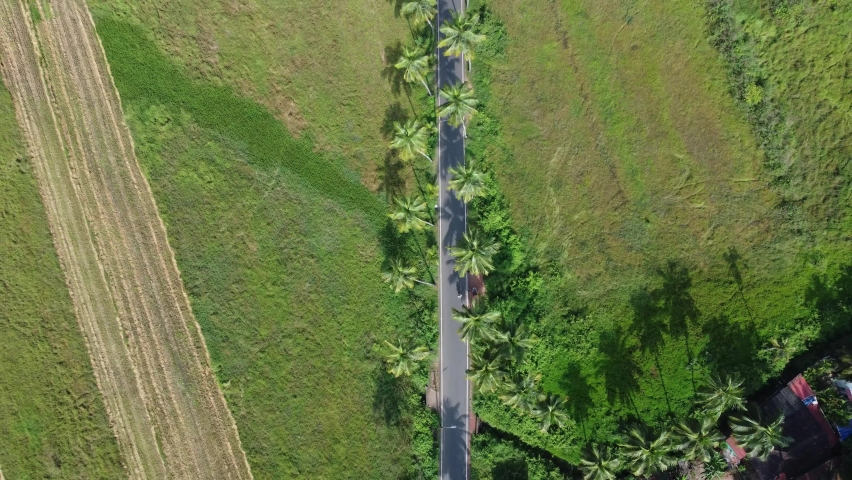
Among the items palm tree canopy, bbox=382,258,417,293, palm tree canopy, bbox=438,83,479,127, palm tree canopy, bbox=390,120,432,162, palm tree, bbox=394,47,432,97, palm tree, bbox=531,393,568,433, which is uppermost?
palm tree, bbox=394,47,432,97

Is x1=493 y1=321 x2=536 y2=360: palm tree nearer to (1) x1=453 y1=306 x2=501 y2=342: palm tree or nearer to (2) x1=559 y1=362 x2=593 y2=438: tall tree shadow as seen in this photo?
(1) x1=453 y1=306 x2=501 y2=342: palm tree

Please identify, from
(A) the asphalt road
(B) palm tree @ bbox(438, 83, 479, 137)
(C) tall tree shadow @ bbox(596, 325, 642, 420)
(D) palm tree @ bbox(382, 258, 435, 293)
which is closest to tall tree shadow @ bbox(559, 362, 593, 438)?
(C) tall tree shadow @ bbox(596, 325, 642, 420)

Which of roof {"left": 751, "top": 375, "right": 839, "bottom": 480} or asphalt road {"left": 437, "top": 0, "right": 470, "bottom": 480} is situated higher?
asphalt road {"left": 437, "top": 0, "right": 470, "bottom": 480}

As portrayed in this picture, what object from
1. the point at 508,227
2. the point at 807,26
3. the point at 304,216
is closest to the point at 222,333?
the point at 304,216

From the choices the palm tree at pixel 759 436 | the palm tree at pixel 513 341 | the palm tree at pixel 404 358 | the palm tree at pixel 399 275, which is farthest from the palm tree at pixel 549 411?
the palm tree at pixel 399 275

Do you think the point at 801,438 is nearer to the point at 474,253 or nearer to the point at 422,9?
the point at 474,253

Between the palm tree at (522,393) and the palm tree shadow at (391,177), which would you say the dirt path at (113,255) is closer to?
the palm tree shadow at (391,177)

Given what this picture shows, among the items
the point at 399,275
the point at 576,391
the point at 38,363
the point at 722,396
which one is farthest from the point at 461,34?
the point at 38,363

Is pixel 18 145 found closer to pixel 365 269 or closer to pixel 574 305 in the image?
pixel 365 269
